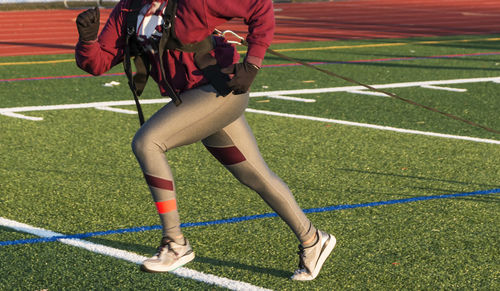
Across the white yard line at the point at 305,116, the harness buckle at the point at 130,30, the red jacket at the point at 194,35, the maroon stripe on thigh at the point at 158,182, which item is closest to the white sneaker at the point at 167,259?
the maroon stripe on thigh at the point at 158,182

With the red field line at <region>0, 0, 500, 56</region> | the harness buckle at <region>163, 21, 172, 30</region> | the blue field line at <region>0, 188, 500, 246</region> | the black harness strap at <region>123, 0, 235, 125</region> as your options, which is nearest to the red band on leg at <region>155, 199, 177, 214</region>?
the black harness strap at <region>123, 0, 235, 125</region>

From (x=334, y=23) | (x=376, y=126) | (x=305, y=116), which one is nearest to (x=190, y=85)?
(x=376, y=126)

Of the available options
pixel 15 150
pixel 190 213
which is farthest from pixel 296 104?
pixel 190 213

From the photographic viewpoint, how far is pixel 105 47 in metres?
4.64

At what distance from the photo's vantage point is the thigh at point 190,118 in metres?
4.45

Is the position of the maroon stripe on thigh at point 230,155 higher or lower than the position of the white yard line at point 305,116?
higher

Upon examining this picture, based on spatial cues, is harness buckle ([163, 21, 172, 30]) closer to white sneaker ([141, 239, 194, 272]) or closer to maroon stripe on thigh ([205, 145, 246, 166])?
maroon stripe on thigh ([205, 145, 246, 166])

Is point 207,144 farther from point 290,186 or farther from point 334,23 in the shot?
point 334,23

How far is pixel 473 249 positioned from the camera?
17.5 ft

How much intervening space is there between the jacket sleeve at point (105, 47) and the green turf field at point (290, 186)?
1.17m

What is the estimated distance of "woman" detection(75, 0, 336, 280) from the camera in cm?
441

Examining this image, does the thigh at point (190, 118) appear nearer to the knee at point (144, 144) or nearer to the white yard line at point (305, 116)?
the knee at point (144, 144)

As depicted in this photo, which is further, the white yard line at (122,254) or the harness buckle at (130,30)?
the white yard line at (122,254)

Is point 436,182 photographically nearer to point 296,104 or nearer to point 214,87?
point 214,87
